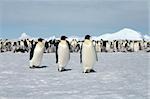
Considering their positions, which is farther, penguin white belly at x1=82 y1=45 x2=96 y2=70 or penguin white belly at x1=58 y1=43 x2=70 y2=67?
penguin white belly at x1=58 y1=43 x2=70 y2=67

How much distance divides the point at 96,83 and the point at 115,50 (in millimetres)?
35491

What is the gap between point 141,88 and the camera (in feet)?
33.3

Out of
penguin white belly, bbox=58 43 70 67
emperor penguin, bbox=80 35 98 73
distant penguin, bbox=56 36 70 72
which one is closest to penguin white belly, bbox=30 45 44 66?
distant penguin, bbox=56 36 70 72

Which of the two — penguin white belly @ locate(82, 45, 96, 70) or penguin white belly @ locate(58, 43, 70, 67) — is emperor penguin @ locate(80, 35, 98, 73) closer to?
penguin white belly @ locate(82, 45, 96, 70)

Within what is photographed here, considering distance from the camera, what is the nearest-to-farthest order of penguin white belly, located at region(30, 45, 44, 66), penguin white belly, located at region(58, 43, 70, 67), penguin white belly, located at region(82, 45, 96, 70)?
1. penguin white belly, located at region(82, 45, 96, 70)
2. penguin white belly, located at region(58, 43, 70, 67)
3. penguin white belly, located at region(30, 45, 44, 66)

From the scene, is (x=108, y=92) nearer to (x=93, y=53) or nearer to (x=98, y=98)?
(x=98, y=98)

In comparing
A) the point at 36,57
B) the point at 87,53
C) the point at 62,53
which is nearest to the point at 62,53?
the point at 62,53

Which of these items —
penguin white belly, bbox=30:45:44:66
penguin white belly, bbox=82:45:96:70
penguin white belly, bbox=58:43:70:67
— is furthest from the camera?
penguin white belly, bbox=30:45:44:66

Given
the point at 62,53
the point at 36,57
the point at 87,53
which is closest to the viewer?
the point at 87,53

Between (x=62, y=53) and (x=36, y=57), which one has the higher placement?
(x=62, y=53)

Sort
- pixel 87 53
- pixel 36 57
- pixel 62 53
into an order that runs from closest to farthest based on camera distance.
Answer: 1. pixel 87 53
2. pixel 62 53
3. pixel 36 57

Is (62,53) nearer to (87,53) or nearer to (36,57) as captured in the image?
(87,53)

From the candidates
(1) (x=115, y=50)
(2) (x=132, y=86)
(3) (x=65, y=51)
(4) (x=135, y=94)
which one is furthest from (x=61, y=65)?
(1) (x=115, y=50)

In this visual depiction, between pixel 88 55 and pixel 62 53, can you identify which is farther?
pixel 62 53
